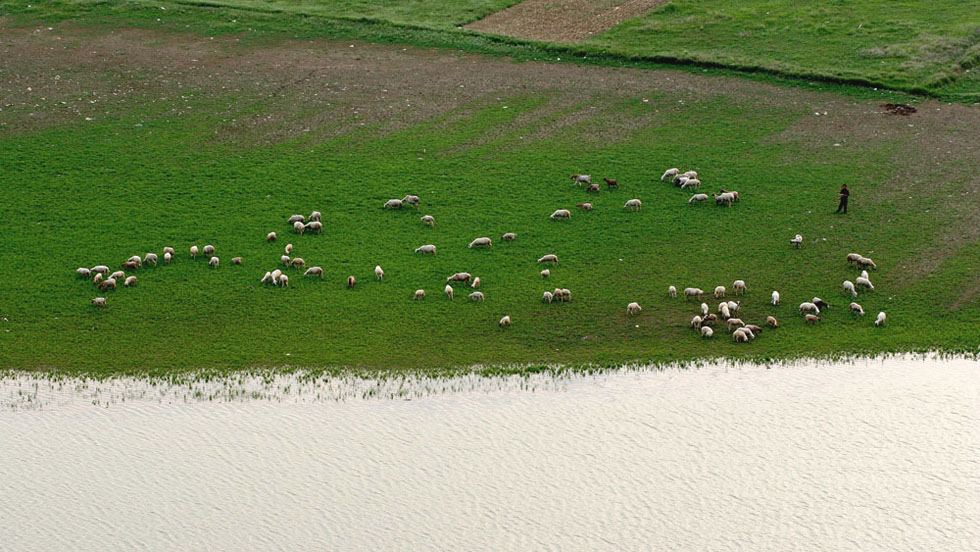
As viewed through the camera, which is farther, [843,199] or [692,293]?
[843,199]

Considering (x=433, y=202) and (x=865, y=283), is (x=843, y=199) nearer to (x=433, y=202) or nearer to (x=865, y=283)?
(x=865, y=283)

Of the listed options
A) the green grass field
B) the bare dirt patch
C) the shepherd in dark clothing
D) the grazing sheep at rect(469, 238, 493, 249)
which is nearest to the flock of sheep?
the grazing sheep at rect(469, 238, 493, 249)

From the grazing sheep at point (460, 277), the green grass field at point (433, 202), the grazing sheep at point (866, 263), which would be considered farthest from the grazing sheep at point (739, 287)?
the grazing sheep at point (460, 277)

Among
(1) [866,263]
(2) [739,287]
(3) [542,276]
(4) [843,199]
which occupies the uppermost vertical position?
(4) [843,199]

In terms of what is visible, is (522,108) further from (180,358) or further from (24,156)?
(180,358)

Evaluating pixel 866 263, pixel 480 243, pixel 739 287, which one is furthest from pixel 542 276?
pixel 866 263

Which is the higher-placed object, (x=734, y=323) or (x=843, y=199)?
(x=843, y=199)

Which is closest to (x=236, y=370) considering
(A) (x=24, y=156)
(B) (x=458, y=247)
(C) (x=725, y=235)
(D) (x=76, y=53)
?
(B) (x=458, y=247)

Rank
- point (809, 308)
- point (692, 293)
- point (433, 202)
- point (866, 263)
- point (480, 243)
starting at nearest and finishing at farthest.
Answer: point (809, 308), point (692, 293), point (866, 263), point (480, 243), point (433, 202)

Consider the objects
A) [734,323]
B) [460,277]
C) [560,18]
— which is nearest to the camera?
[734,323]
